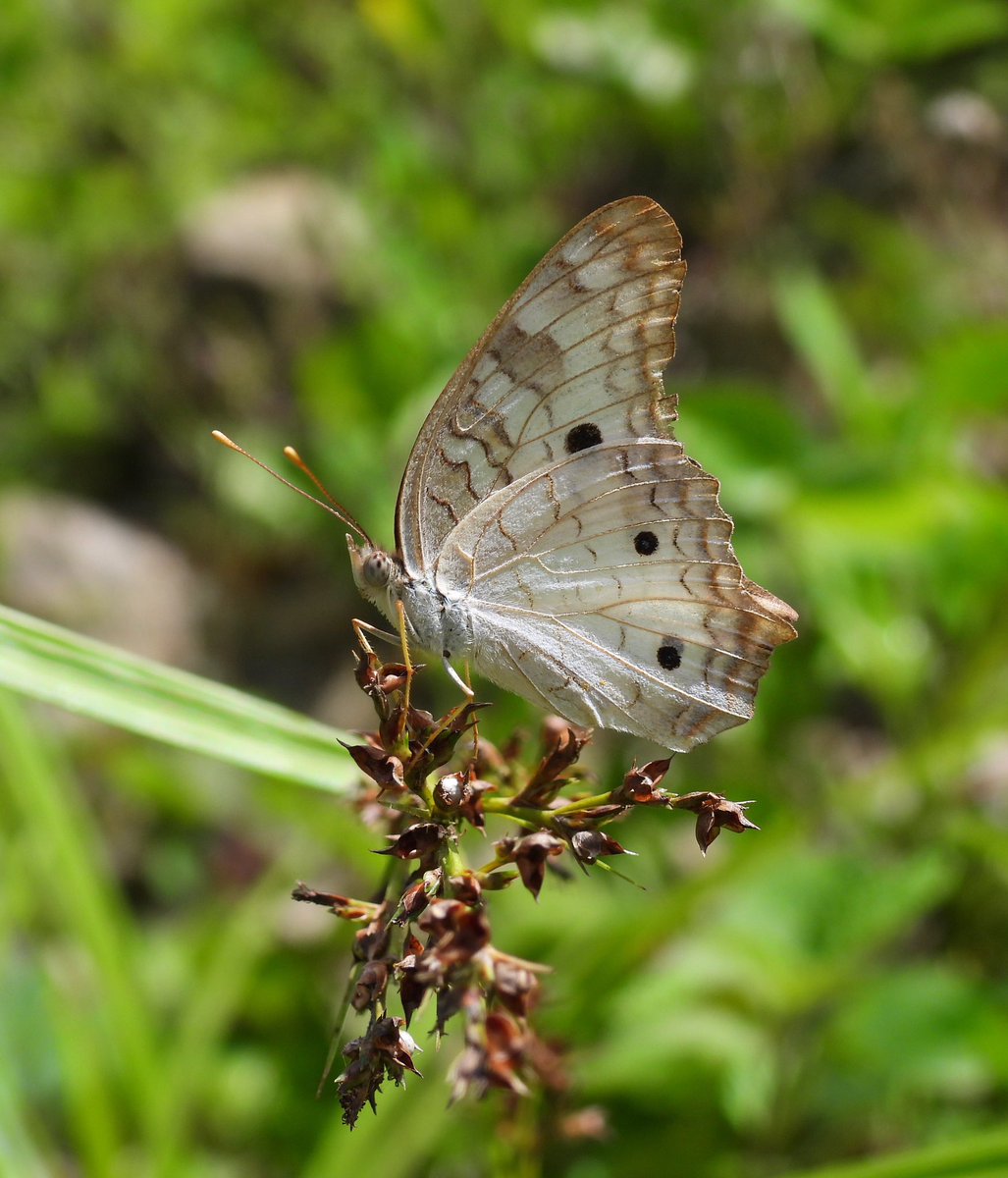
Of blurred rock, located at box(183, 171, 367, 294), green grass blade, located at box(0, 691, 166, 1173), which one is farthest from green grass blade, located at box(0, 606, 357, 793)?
blurred rock, located at box(183, 171, 367, 294)

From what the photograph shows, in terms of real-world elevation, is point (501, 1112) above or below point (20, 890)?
below

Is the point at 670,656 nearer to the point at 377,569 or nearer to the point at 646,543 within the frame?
the point at 646,543

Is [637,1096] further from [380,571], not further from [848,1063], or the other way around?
[380,571]

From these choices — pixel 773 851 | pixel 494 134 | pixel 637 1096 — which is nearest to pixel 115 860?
pixel 637 1096

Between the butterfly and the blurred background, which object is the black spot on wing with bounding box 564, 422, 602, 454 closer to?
the butterfly

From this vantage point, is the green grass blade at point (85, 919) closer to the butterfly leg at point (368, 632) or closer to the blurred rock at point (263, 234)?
the butterfly leg at point (368, 632)

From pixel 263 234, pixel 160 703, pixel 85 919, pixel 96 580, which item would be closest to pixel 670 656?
pixel 160 703

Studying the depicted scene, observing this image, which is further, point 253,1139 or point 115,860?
point 115,860
